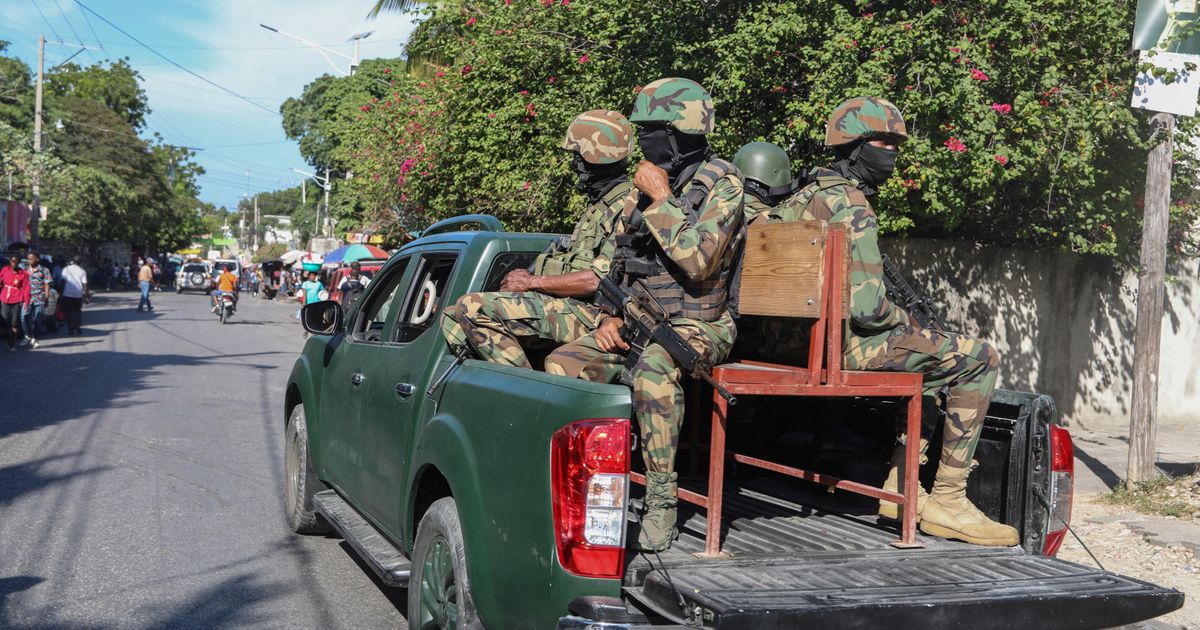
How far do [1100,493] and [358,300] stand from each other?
589 centimetres

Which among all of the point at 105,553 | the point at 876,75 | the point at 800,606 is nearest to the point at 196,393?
the point at 105,553

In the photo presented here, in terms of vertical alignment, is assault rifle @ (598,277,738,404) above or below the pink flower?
below

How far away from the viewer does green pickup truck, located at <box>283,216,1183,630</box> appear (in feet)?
9.80

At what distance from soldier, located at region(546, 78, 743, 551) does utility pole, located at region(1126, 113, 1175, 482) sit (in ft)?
18.1

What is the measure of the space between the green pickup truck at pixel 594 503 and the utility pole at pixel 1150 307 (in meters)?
4.37

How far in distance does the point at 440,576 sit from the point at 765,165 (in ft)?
7.96

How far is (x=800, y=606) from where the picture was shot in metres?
2.83

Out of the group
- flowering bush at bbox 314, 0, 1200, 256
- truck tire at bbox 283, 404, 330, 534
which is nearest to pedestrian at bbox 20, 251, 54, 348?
flowering bush at bbox 314, 0, 1200, 256

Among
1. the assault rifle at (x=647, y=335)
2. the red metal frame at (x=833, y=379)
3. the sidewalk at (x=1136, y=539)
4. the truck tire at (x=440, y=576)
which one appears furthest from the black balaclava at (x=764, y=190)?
the sidewalk at (x=1136, y=539)

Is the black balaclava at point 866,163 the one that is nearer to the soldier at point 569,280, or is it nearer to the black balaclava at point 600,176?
the soldier at point 569,280

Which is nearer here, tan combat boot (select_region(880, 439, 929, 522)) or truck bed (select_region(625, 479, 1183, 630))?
truck bed (select_region(625, 479, 1183, 630))

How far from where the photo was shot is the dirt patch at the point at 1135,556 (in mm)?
5711

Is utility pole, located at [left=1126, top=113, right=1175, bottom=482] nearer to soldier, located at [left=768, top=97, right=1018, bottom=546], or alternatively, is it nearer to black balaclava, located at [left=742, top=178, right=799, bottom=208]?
black balaclava, located at [left=742, top=178, right=799, bottom=208]

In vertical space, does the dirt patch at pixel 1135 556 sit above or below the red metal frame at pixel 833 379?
below
